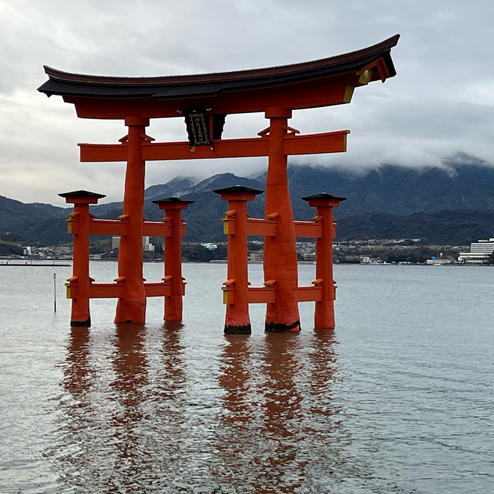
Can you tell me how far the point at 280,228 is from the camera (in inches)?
1249

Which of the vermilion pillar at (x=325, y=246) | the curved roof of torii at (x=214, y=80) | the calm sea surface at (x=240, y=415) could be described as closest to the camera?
the calm sea surface at (x=240, y=415)

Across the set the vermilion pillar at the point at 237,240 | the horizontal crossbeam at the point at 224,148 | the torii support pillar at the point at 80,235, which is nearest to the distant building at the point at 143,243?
the torii support pillar at the point at 80,235

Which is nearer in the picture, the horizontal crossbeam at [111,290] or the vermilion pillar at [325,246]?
the horizontal crossbeam at [111,290]

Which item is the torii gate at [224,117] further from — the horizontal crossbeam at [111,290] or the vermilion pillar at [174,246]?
the vermilion pillar at [174,246]

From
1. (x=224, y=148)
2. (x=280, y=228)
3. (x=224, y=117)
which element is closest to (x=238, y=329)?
(x=280, y=228)

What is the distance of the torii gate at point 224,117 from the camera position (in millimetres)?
30266

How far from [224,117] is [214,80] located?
1637 millimetres

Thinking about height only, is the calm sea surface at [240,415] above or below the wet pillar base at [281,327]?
below

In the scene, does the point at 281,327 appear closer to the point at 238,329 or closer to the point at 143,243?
the point at 238,329

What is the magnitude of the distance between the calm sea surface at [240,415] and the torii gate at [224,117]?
258cm

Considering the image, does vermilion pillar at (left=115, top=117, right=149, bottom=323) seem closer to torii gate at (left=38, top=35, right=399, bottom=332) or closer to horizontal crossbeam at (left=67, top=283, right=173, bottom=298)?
torii gate at (left=38, top=35, right=399, bottom=332)

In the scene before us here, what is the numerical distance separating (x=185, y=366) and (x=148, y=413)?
23.1ft

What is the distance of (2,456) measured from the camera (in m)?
14.1

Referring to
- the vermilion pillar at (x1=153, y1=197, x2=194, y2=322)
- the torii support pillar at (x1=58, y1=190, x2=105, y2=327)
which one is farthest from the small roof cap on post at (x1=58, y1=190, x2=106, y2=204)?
the vermilion pillar at (x1=153, y1=197, x2=194, y2=322)
